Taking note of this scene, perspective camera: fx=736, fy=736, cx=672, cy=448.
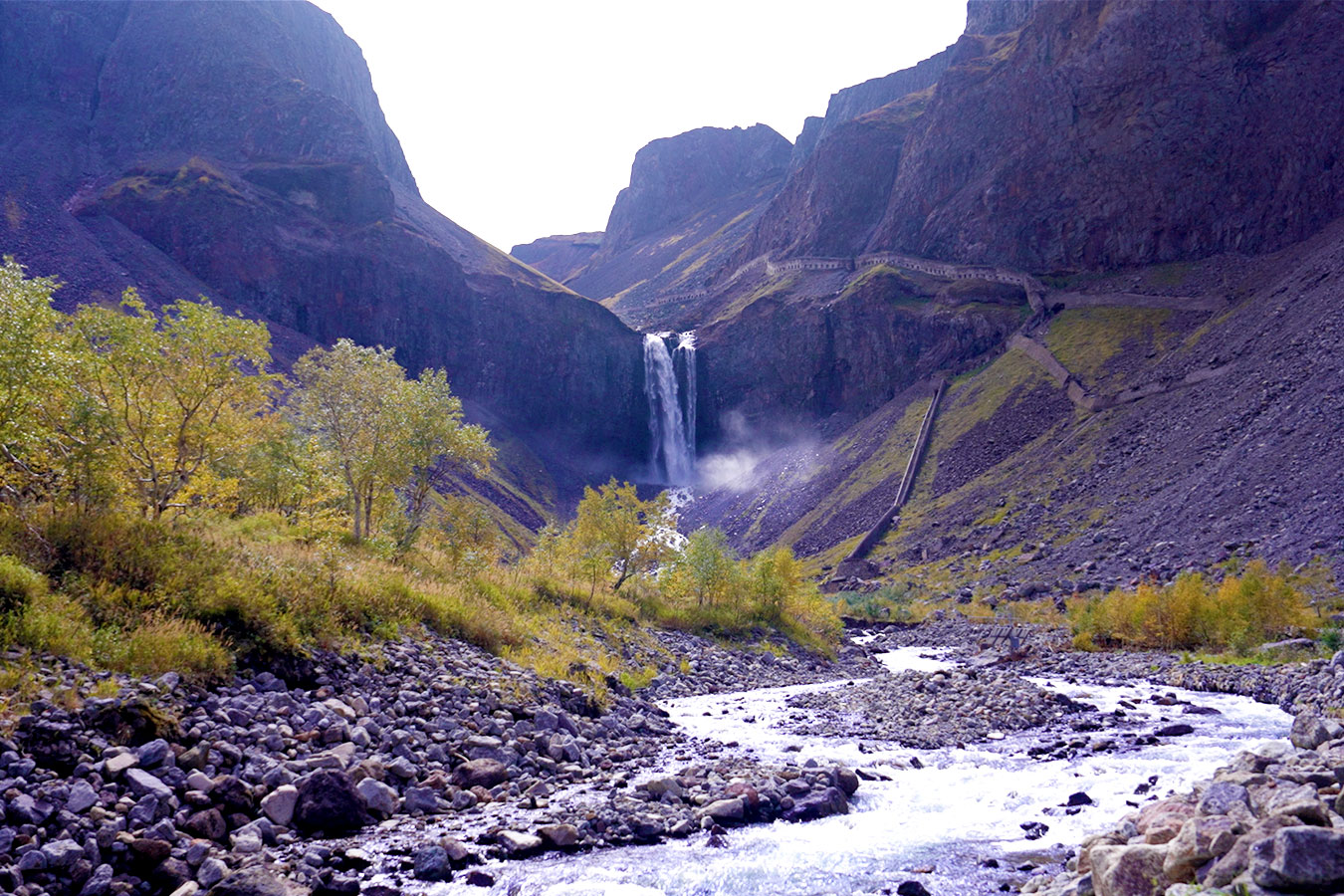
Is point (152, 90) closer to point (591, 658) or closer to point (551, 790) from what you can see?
point (591, 658)

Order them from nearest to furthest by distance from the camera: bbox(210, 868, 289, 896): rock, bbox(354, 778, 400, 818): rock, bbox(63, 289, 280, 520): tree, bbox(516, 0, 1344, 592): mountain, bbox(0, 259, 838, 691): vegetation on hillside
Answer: bbox(210, 868, 289, 896): rock
bbox(354, 778, 400, 818): rock
bbox(0, 259, 838, 691): vegetation on hillside
bbox(63, 289, 280, 520): tree
bbox(516, 0, 1344, 592): mountain

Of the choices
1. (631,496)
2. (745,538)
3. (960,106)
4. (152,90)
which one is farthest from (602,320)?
(631,496)

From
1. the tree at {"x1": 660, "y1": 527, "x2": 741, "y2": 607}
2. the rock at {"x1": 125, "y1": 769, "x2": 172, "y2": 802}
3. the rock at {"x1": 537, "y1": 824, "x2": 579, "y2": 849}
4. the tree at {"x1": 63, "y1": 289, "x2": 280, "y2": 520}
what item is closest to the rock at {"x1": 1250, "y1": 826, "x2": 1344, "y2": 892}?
the rock at {"x1": 537, "y1": 824, "x2": 579, "y2": 849}

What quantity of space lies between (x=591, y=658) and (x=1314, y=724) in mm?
18479

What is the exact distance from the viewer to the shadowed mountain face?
108 meters

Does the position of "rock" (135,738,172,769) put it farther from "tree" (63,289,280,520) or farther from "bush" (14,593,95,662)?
"tree" (63,289,280,520)

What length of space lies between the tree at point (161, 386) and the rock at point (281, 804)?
10171 millimetres

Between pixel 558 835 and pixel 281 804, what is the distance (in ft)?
12.3

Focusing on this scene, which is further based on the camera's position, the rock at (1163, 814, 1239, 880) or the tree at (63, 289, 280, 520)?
the tree at (63, 289, 280, 520)

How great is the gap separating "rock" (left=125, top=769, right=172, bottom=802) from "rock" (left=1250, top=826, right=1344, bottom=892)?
11241 millimetres

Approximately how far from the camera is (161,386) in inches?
748

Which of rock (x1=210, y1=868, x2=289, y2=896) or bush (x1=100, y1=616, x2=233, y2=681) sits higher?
bush (x1=100, y1=616, x2=233, y2=681)

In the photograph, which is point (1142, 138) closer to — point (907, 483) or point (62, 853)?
point (907, 483)

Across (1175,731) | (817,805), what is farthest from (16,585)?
(1175,731)
